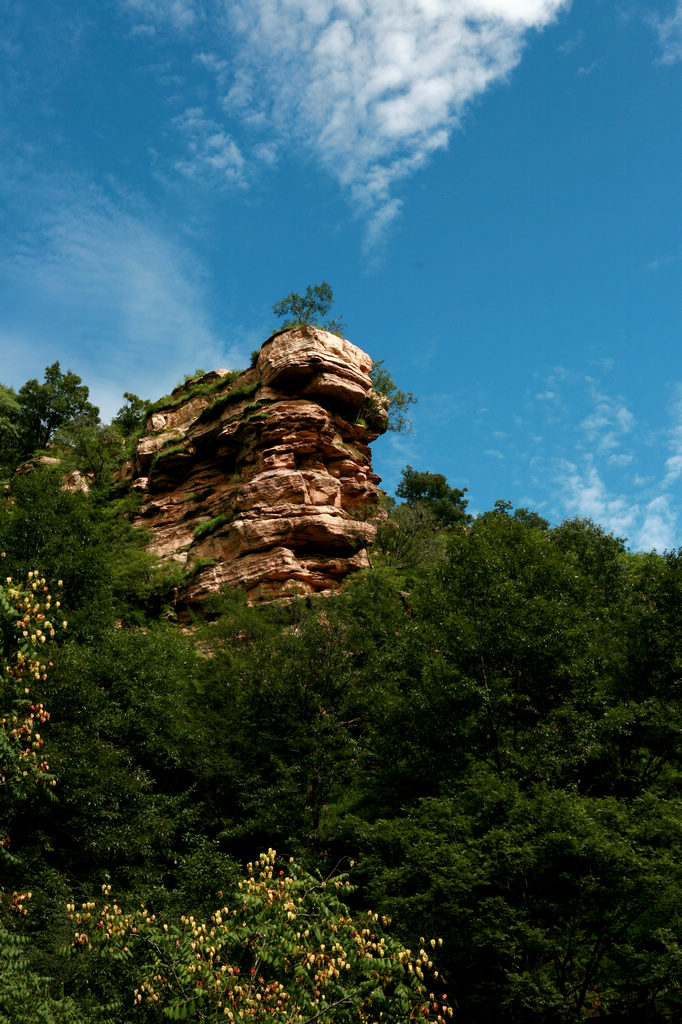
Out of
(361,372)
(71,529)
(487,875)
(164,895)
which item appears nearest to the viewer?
(487,875)

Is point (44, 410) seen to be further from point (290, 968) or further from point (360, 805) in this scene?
point (290, 968)

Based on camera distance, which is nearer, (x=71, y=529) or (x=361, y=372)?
(x=71, y=529)

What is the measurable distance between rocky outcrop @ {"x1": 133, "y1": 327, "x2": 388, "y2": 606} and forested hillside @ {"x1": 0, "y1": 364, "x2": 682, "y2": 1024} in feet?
29.4

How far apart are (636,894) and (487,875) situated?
2722 mm

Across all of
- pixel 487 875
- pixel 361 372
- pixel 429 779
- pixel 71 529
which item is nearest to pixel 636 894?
pixel 487 875

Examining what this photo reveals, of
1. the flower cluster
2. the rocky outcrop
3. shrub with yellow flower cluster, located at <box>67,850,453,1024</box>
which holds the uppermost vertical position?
the rocky outcrop

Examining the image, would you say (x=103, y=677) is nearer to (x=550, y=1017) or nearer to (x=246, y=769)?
(x=246, y=769)

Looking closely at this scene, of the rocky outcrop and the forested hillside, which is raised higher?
the rocky outcrop

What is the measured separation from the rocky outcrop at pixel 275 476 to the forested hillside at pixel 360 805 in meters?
8.95

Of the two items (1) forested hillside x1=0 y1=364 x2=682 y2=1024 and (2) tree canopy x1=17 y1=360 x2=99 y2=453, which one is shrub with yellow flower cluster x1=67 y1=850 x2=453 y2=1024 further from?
(2) tree canopy x1=17 y1=360 x2=99 y2=453

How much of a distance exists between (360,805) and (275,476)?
2126cm

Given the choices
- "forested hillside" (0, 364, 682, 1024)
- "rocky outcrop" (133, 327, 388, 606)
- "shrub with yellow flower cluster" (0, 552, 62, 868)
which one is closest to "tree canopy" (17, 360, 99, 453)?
"rocky outcrop" (133, 327, 388, 606)

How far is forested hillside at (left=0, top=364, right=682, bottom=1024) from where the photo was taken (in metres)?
9.36

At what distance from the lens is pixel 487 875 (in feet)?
47.4
